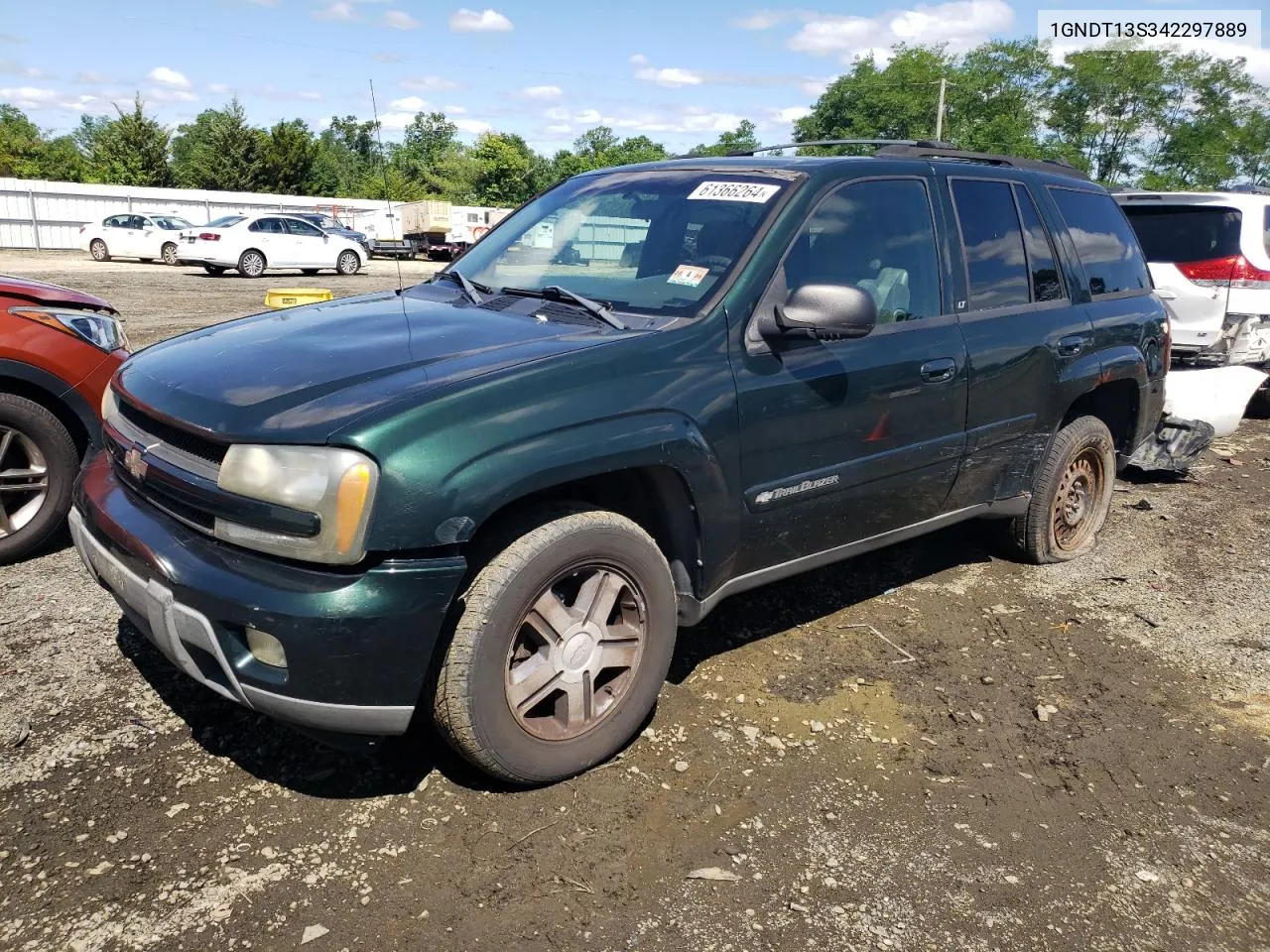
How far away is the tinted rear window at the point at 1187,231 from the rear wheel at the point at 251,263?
20.6 metres

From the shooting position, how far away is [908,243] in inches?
150

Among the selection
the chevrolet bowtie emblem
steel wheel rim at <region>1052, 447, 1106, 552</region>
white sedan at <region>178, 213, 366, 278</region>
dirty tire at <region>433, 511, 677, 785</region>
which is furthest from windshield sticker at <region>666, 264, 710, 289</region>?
white sedan at <region>178, 213, 366, 278</region>

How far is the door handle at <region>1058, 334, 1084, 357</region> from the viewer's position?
4352 millimetres

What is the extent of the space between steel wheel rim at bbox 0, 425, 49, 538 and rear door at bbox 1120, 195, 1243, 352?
26.3 feet

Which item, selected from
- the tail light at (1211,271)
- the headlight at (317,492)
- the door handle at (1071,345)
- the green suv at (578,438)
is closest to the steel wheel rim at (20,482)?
the green suv at (578,438)

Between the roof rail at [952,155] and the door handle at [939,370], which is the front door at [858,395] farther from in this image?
the roof rail at [952,155]

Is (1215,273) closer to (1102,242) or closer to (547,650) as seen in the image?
(1102,242)

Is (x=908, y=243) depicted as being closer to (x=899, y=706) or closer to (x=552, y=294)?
(x=552, y=294)

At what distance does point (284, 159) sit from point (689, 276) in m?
59.3

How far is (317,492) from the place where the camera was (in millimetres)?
2408

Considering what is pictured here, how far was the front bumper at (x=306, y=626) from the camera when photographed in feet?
7.93

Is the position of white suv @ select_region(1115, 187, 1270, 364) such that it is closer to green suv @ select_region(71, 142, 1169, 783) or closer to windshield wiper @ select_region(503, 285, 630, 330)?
green suv @ select_region(71, 142, 1169, 783)

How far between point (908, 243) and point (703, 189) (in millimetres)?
838

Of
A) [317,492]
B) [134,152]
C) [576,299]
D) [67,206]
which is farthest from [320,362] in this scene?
[134,152]
